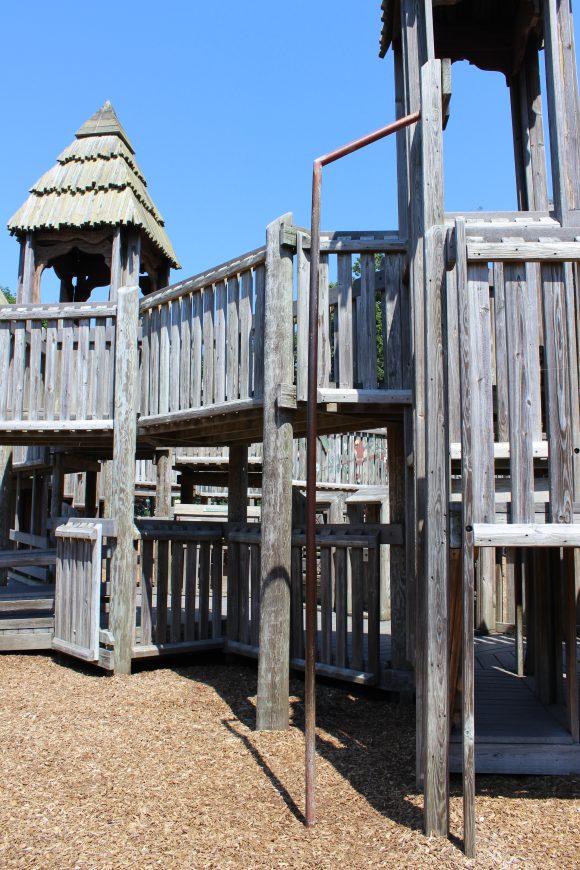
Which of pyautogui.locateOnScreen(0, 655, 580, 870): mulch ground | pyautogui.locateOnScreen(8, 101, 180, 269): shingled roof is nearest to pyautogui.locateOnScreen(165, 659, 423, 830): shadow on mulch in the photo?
pyautogui.locateOnScreen(0, 655, 580, 870): mulch ground

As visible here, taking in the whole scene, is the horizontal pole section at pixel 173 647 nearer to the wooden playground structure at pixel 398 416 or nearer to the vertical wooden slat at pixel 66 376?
the wooden playground structure at pixel 398 416

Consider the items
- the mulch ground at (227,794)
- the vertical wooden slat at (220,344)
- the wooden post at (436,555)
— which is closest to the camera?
the mulch ground at (227,794)

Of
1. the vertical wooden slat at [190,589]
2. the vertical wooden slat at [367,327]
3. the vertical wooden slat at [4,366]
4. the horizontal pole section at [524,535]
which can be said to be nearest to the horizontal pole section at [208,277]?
the vertical wooden slat at [367,327]

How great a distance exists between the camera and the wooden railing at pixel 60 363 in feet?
27.2

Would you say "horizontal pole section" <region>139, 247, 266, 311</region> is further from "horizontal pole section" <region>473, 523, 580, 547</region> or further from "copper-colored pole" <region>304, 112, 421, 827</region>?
"horizontal pole section" <region>473, 523, 580, 547</region>

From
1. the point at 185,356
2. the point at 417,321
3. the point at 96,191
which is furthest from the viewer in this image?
the point at 96,191

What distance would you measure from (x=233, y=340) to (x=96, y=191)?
593 cm

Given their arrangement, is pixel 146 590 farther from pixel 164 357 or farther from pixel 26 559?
pixel 164 357

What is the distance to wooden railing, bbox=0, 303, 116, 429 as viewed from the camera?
830 cm

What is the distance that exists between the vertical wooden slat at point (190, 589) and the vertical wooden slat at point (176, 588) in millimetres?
86

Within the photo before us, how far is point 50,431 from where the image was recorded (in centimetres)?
834

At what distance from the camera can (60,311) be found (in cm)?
850

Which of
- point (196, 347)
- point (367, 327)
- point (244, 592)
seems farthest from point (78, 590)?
point (367, 327)

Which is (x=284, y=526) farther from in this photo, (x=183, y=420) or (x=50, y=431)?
(x=50, y=431)
